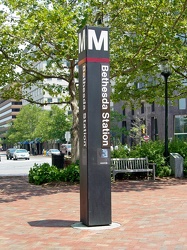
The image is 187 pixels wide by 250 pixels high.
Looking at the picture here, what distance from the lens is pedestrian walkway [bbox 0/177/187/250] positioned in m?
6.50

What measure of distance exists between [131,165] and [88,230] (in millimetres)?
8707

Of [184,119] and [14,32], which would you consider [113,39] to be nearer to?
[14,32]

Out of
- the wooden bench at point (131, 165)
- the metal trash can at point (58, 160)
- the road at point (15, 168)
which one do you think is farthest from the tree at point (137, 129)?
the wooden bench at point (131, 165)

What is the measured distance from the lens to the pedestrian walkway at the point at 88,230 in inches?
256

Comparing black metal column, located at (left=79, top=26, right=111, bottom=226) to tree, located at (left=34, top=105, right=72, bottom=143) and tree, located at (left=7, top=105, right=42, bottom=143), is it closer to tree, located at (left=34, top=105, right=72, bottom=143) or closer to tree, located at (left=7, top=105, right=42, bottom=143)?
tree, located at (left=34, top=105, right=72, bottom=143)

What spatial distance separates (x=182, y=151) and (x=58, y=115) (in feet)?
172

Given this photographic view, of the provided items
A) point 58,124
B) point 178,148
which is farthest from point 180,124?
point 178,148

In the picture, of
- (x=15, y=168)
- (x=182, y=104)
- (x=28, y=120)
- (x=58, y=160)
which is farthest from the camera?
(x=28, y=120)

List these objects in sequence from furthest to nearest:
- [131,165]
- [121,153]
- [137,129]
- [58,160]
Result: [137,129]
[58,160]
[121,153]
[131,165]

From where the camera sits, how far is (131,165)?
16.0 meters

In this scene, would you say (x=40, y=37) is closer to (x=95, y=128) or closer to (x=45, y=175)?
(x=45, y=175)

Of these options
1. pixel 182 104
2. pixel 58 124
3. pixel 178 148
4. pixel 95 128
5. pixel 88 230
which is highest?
pixel 182 104

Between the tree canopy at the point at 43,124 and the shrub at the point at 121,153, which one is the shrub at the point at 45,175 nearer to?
the shrub at the point at 121,153

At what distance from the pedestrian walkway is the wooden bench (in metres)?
1.75
